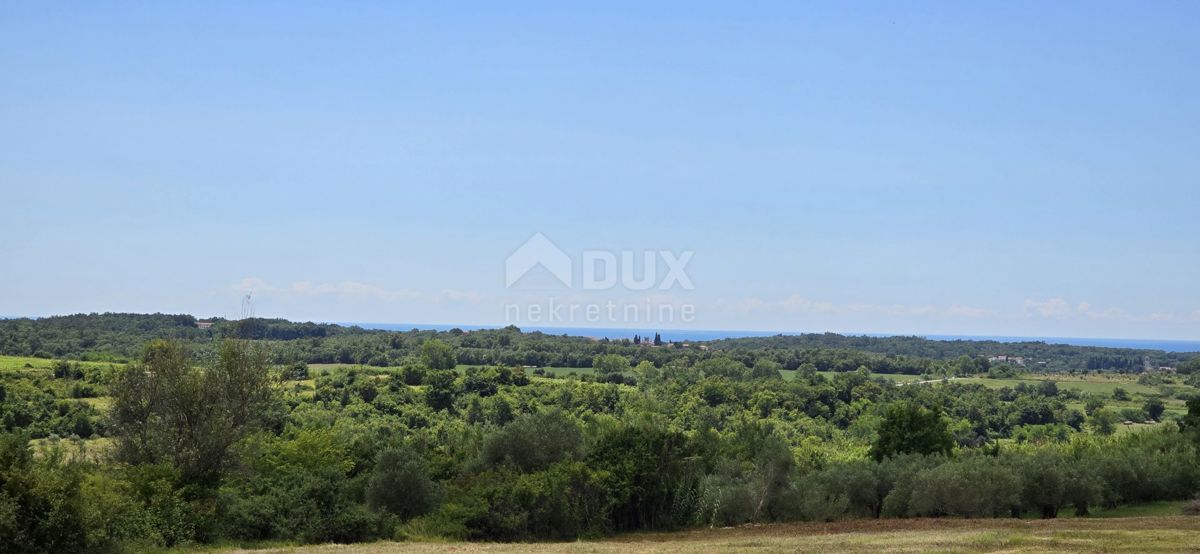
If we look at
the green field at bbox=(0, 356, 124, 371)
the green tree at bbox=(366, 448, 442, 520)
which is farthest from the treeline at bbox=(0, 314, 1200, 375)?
the green tree at bbox=(366, 448, 442, 520)

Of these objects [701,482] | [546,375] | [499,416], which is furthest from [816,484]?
[546,375]

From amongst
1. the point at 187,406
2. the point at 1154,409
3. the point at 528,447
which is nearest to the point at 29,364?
the point at 187,406

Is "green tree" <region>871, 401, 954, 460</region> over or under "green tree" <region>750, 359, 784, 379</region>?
under

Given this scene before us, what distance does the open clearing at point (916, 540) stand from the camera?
2544cm

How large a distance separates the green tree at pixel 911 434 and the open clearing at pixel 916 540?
Result: 19.0 metres

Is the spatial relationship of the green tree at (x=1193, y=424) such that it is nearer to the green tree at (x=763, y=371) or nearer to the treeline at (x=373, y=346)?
the green tree at (x=763, y=371)

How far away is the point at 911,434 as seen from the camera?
53.2 m

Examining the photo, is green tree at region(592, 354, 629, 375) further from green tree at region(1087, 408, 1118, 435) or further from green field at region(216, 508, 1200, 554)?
→ green field at region(216, 508, 1200, 554)

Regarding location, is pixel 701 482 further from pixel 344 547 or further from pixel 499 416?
pixel 499 416

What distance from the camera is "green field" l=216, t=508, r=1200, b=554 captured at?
2542 centimetres

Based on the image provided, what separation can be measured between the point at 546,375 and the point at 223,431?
8372 centimetres

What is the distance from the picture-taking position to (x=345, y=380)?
94250mm

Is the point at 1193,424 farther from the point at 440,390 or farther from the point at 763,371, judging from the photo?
the point at 763,371

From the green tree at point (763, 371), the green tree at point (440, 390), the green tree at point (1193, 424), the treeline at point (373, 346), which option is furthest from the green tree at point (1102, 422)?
the green tree at point (440, 390)
